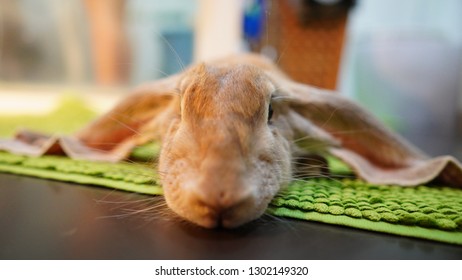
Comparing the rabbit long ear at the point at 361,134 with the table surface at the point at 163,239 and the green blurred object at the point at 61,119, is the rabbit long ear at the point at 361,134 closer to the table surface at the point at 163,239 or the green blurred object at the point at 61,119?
the table surface at the point at 163,239

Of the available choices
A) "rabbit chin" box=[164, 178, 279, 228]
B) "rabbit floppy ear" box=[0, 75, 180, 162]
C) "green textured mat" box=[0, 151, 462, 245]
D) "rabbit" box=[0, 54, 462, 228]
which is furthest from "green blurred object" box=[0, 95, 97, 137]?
"rabbit chin" box=[164, 178, 279, 228]

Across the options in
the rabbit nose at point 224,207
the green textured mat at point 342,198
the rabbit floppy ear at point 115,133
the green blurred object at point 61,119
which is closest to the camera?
the rabbit nose at point 224,207

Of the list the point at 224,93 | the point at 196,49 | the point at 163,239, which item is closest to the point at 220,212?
the point at 163,239

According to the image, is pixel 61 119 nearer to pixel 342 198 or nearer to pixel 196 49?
pixel 196 49

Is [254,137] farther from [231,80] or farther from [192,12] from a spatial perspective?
[192,12]

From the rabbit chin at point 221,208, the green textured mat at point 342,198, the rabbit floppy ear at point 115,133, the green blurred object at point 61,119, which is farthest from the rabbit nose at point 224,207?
the green blurred object at point 61,119
